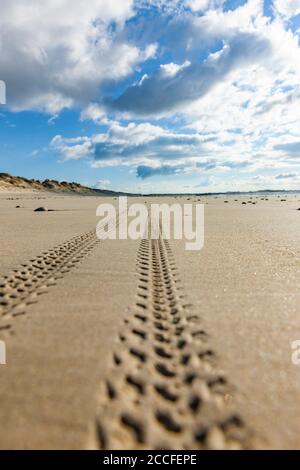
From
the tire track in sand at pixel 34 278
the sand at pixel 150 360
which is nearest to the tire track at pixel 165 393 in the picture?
the sand at pixel 150 360

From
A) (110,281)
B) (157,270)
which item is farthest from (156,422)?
(157,270)

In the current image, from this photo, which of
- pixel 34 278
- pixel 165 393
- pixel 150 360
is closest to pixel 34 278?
pixel 34 278

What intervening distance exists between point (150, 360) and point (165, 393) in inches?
14.5

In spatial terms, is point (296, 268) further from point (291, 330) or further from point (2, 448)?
point (2, 448)

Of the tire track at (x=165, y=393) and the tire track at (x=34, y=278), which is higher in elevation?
the tire track at (x=34, y=278)

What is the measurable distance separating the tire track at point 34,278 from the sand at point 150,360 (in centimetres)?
3

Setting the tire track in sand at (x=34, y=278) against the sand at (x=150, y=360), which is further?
the tire track in sand at (x=34, y=278)

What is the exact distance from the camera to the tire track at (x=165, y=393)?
6.07 feet

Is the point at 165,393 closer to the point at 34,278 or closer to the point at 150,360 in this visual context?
the point at 150,360

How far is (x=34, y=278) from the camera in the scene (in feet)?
15.3

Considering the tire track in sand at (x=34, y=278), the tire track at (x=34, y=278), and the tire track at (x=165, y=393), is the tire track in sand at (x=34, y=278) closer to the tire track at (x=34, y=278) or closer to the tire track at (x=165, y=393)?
the tire track at (x=34, y=278)

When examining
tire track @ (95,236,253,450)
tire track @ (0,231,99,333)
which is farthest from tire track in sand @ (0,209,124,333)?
tire track @ (95,236,253,450)

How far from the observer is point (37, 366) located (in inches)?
96.6

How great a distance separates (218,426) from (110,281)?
114 inches
